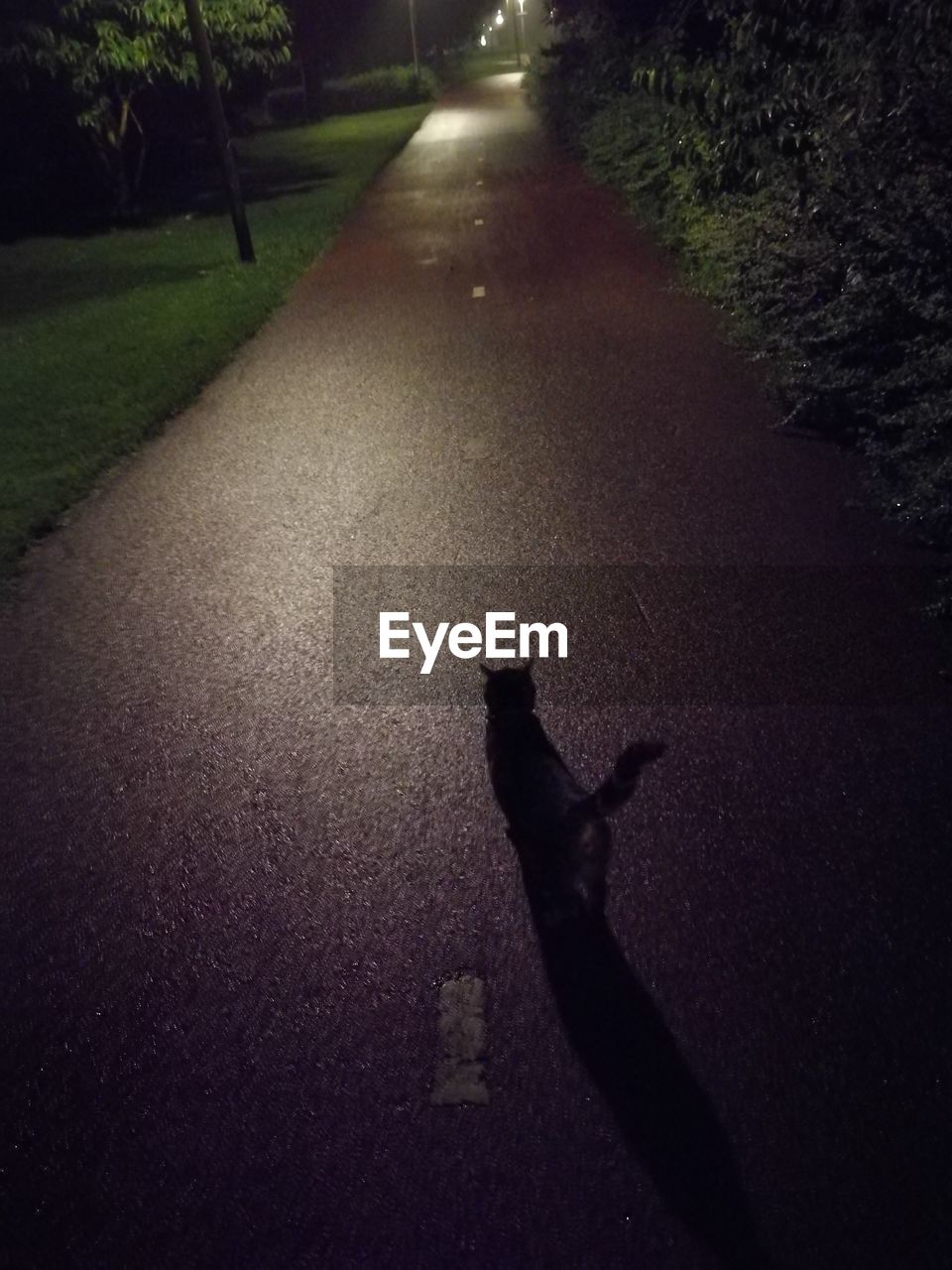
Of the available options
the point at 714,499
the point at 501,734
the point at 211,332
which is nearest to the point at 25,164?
the point at 211,332

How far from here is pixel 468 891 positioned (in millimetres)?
3510

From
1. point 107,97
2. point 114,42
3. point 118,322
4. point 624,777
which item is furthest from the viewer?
point 107,97

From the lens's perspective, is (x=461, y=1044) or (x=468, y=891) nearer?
(x=461, y=1044)

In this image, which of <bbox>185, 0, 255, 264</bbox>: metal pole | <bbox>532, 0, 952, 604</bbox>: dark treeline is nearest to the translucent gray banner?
<bbox>532, 0, 952, 604</bbox>: dark treeline

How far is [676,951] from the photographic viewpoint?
318 centimetres

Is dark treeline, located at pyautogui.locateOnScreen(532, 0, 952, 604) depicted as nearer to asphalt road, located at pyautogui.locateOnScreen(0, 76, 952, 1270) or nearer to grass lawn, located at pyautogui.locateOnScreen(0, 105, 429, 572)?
asphalt road, located at pyautogui.locateOnScreen(0, 76, 952, 1270)

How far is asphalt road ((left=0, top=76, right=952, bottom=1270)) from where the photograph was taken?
8.38ft

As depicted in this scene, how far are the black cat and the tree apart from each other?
17564 millimetres

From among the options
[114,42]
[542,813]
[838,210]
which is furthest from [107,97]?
[542,813]

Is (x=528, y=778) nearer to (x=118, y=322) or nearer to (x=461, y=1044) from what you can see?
(x=461, y=1044)

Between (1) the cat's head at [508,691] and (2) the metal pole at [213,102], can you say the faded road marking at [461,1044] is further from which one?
(2) the metal pole at [213,102]

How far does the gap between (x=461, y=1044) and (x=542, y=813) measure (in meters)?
0.92

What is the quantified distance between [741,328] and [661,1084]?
8.22 meters

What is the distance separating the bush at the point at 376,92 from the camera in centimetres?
4784
